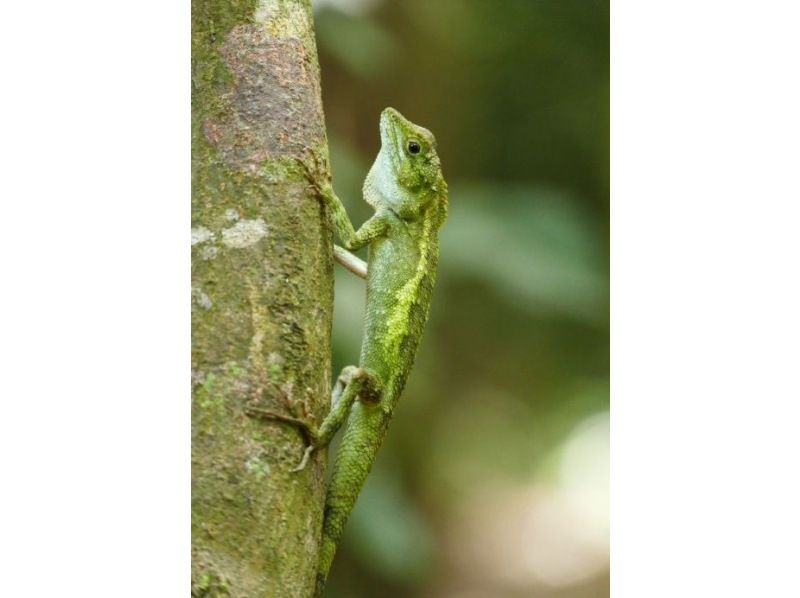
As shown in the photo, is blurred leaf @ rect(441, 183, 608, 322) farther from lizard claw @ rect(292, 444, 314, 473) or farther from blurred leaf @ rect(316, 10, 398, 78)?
lizard claw @ rect(292, 444, 314, 473)

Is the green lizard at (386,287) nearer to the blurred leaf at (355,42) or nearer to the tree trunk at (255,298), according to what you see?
the tree trunk at (255,298)

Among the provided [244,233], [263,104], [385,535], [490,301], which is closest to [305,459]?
[244,233]

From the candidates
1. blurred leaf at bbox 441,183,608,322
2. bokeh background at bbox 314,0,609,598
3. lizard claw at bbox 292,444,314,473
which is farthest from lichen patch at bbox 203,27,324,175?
blurred leaf at bbox 441,183,608,322

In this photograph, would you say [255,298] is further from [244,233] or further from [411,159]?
[411,159]

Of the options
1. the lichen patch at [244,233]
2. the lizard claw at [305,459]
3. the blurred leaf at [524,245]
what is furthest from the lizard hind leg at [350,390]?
the blurred leaf at [524,245]

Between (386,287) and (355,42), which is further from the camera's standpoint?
(355,42)
